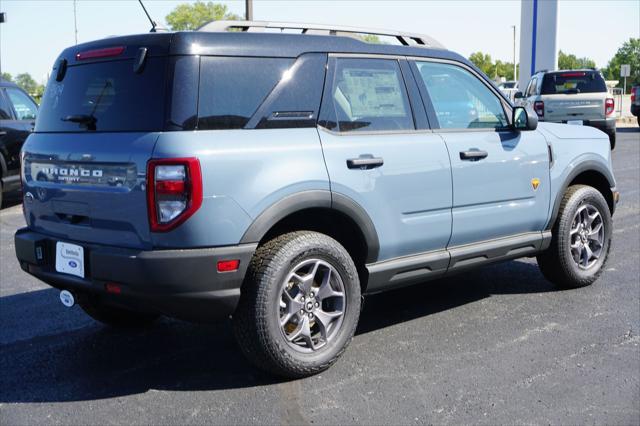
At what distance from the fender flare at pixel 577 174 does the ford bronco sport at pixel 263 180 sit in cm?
52

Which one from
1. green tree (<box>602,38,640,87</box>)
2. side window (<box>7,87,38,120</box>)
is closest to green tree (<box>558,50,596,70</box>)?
green tree (<box>602,38,640,87</box>)

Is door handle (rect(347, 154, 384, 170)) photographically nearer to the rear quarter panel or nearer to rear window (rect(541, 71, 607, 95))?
the rear quarter panel

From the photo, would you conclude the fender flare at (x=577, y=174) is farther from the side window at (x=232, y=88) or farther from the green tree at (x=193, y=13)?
the green tree at (x=193, y=13)

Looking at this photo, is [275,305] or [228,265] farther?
[275,305]

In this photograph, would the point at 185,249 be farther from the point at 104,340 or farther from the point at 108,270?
the point at 104,340

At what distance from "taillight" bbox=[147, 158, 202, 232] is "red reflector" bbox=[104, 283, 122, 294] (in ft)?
1.34

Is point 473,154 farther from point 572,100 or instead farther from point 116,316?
point 572,100

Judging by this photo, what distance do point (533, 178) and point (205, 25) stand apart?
2.58 metres

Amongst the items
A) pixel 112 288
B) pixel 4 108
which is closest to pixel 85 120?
pixel 112 288

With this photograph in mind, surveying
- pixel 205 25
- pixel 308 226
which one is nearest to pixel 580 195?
pixel 308 226

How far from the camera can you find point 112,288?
367 centimetres

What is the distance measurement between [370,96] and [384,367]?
160cm

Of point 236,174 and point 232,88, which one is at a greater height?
point 232,88

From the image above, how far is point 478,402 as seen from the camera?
11.9 ft
